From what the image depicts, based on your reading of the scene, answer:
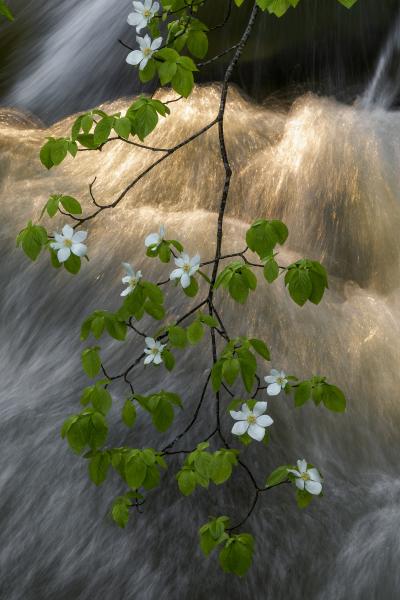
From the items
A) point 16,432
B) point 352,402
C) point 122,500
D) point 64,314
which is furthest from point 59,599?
point 64,314

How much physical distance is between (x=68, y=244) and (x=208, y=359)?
99 centimetres

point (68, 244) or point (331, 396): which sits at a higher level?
point (68, 244)

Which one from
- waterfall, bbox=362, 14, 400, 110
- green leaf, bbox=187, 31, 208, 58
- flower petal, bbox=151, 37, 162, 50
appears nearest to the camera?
flower petal, bbox=151, 37, 162, 50

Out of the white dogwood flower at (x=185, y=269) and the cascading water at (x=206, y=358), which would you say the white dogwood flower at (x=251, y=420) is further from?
the cascading water at (x=206, y=358)

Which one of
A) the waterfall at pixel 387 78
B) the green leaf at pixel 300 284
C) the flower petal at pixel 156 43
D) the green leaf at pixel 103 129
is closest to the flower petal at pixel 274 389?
the green leaf at pixel 300 284

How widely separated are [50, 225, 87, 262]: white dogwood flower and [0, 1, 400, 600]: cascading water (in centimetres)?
83

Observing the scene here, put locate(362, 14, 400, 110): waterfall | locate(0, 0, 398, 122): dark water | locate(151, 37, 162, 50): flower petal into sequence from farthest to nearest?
1. locate(0, 0, 398, 122): dark water
2. locate(362, 14, 400, 110): waterfall
3. locate(151, 37, 162, 50): flower petal

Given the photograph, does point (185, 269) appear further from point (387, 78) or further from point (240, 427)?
point (387, 78)

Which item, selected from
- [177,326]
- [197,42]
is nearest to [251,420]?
[177,326]

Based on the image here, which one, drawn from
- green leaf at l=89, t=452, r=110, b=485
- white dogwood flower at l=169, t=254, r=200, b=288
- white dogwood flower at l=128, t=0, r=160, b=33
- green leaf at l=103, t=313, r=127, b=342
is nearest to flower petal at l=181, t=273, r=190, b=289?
white dogwood flower at l=169, t=254, r=200, b=288

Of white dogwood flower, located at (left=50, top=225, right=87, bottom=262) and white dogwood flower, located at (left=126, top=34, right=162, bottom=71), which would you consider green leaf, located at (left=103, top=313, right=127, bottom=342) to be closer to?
white dogwood flower, located at (left=50, top=225, right=87, bottom=262)

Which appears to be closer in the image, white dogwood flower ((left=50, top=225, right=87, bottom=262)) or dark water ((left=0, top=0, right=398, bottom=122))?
white dogwood flower ((left=50, top=225, right=87, bottom=262))

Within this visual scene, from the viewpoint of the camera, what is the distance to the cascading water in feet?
6.94

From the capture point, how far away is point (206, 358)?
257cm
